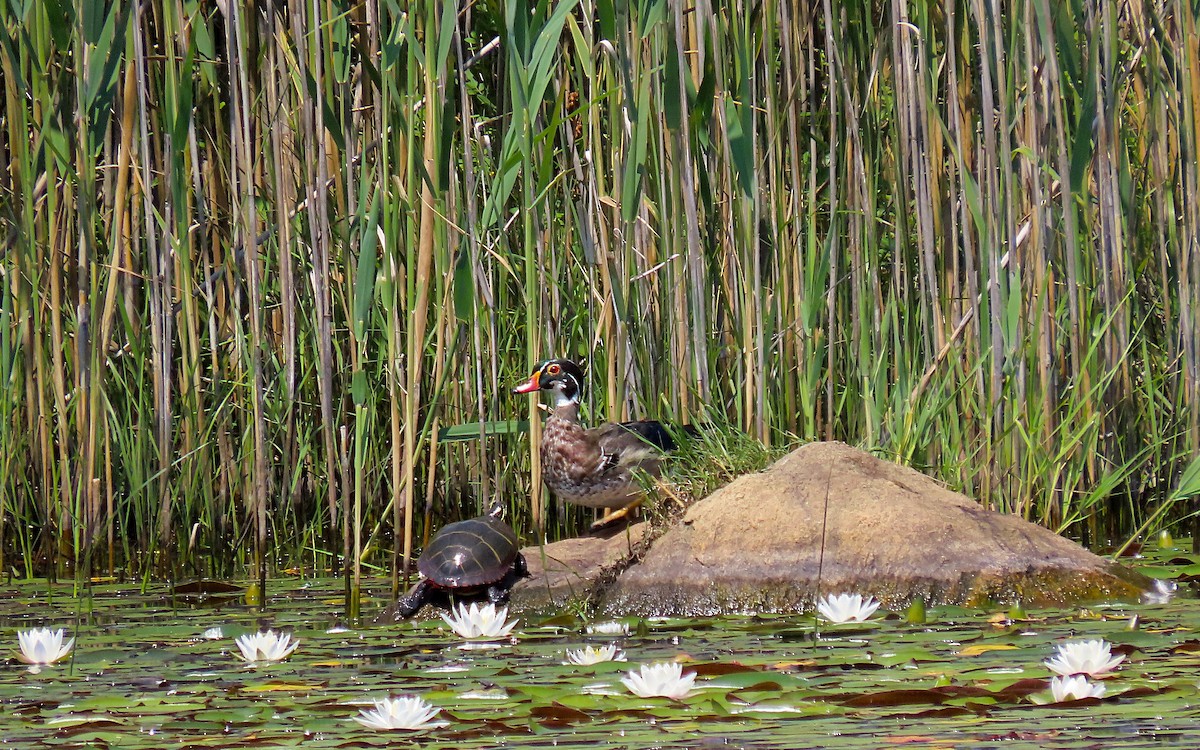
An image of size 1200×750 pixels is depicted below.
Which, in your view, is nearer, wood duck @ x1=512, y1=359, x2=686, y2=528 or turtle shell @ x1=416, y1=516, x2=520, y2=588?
turtle shell @ x1=416, y1=516, x2=520, y2=588

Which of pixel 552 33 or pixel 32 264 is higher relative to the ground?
pixel 552 33

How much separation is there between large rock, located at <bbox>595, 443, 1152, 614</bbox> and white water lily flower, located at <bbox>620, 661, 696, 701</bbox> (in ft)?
4.96

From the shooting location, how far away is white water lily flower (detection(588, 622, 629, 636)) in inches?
149

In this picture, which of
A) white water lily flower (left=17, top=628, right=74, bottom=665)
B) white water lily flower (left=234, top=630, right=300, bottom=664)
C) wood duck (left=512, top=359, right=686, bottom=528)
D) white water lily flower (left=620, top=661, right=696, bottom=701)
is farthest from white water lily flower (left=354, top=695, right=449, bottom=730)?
wood duck (left=512, top=359, right=686, bottom=528)

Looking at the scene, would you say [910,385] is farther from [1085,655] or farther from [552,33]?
[1085,655]

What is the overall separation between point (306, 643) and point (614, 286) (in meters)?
1.64

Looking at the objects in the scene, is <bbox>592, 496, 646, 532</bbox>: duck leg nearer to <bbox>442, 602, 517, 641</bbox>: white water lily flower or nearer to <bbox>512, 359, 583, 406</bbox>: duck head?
<bbox>512, 359, 583, 406</bbox>: duck head

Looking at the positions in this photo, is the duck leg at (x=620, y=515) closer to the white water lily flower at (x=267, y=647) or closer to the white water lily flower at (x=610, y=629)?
the white water lily flower at (x=610, y=629)

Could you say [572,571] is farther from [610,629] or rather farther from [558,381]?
[558,381]

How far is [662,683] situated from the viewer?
2721 mm

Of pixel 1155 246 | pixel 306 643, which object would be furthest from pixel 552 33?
pixel 1155 246

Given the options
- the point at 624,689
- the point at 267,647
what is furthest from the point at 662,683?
the point at 267,647

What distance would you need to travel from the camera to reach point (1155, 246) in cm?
620

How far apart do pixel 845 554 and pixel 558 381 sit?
1.32 meters
